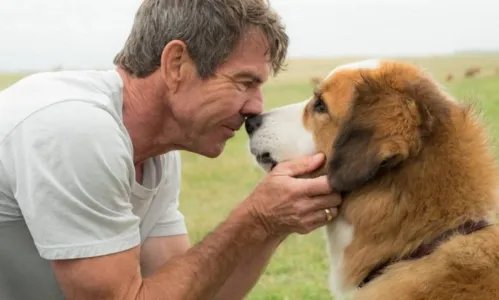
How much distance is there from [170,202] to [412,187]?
100 centimetres

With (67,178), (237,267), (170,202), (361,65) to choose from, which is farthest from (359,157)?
(170,202)

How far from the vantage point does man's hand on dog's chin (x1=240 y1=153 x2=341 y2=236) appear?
1.84m

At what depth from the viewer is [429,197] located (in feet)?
5.63

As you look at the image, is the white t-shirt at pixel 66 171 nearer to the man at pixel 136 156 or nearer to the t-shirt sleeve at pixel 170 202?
the man at pixel 136 156

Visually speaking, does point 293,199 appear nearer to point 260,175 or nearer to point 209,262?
point 209,262

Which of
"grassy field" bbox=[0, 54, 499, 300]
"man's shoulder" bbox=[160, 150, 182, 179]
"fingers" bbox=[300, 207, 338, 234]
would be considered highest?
"fingers" bbox=[300, 207, 338, 234]

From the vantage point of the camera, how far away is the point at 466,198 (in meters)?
1.70

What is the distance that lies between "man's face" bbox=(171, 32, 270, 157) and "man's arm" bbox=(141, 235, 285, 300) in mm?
490

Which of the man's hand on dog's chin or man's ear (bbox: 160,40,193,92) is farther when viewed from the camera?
man's ear (bbox: 160,40,193,92)

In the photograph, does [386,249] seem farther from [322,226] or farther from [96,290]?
[96,290]

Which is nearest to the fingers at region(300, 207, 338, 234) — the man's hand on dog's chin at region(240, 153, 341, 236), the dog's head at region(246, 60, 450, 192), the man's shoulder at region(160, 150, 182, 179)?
the man's hand on dog's chin at region(240, 153, 341, 236)

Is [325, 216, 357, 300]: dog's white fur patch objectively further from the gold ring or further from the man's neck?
the man's neck

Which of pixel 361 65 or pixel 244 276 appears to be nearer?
pixel 361 65

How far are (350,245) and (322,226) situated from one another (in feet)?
0.43
